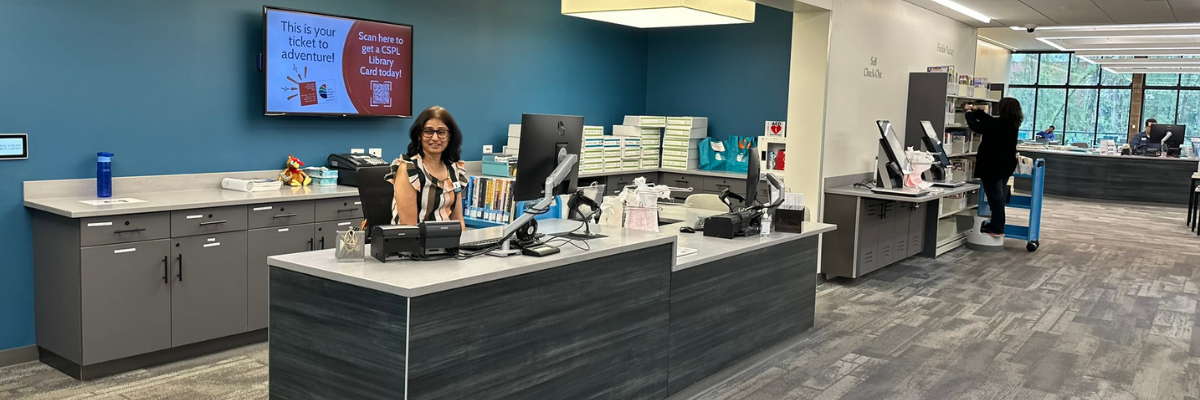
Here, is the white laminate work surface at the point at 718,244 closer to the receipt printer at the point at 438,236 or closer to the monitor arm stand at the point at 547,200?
the monitor arm stand at the point at 547,200

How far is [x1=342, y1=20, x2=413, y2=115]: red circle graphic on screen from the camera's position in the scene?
6.11 m

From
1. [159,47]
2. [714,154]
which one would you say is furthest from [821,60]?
[159,47]

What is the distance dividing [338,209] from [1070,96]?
18.5 m

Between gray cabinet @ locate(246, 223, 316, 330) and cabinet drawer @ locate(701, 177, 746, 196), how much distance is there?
14.3 ft

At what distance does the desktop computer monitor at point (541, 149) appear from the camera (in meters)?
3.51

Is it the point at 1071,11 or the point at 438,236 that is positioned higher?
the point at 1071,11

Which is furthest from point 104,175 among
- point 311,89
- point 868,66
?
point 868,66

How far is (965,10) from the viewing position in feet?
29.3

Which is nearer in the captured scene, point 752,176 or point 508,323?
point 508,323

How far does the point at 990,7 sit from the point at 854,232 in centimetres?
304

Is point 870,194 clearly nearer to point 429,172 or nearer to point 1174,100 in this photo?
point 429,172

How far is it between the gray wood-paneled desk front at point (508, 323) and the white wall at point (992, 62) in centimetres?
1280

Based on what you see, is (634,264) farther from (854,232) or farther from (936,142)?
(936,142)

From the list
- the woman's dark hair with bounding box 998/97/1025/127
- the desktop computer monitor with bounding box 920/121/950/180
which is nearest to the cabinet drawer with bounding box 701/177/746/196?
the desktop computer monitor with bounding box 920/121/950/180
